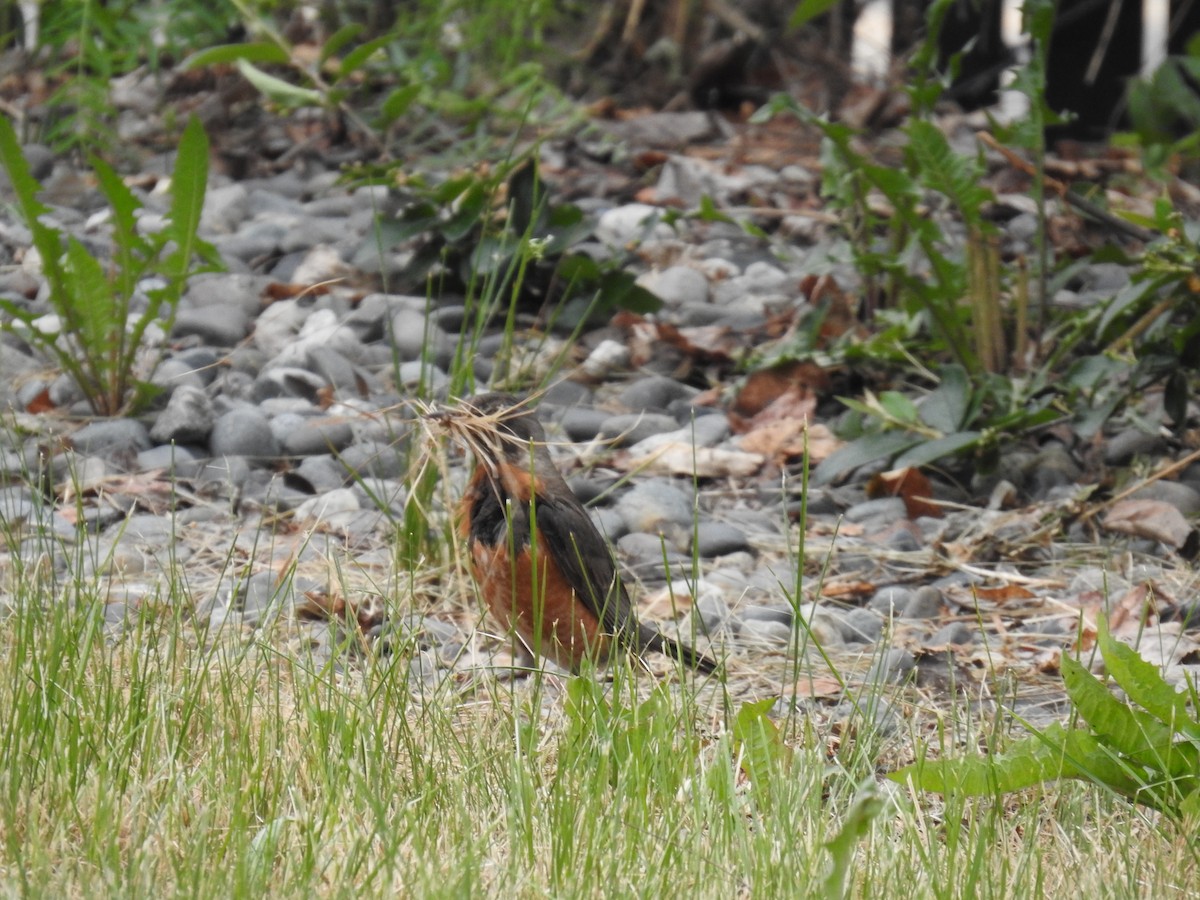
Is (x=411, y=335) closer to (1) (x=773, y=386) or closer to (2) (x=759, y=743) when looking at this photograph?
(1) (x=773, y=386)

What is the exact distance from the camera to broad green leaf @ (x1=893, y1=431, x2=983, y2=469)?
174 inches

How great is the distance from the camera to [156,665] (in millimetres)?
2721

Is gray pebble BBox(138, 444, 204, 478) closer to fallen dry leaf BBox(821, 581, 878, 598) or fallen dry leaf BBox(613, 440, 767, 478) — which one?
fallen dry leaf BBox(613, 440, 767, 478)

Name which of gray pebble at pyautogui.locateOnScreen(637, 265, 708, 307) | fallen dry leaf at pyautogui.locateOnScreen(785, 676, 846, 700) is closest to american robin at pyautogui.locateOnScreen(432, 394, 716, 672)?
fallen dry leaf at pyautogui.locateOnScreen(785, 676, 846, 700)

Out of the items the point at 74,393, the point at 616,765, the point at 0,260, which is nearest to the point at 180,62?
the point at 0,260

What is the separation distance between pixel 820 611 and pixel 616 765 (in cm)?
130

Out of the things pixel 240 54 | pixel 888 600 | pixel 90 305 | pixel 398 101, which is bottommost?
pixel 888 600

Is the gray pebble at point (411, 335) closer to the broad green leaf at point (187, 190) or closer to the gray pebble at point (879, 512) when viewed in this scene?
the broad green leaf at point (187, 190)

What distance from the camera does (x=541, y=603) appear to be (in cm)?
327

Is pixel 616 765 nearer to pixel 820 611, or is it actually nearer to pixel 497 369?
pixel 820 611

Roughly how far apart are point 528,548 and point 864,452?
1524mm

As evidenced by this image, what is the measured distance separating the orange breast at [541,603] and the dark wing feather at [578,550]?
0.03m

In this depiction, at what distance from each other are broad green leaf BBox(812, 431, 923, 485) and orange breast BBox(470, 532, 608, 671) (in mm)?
1293

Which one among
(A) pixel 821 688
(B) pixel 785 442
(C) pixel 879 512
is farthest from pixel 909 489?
(A) pixel 821 688
